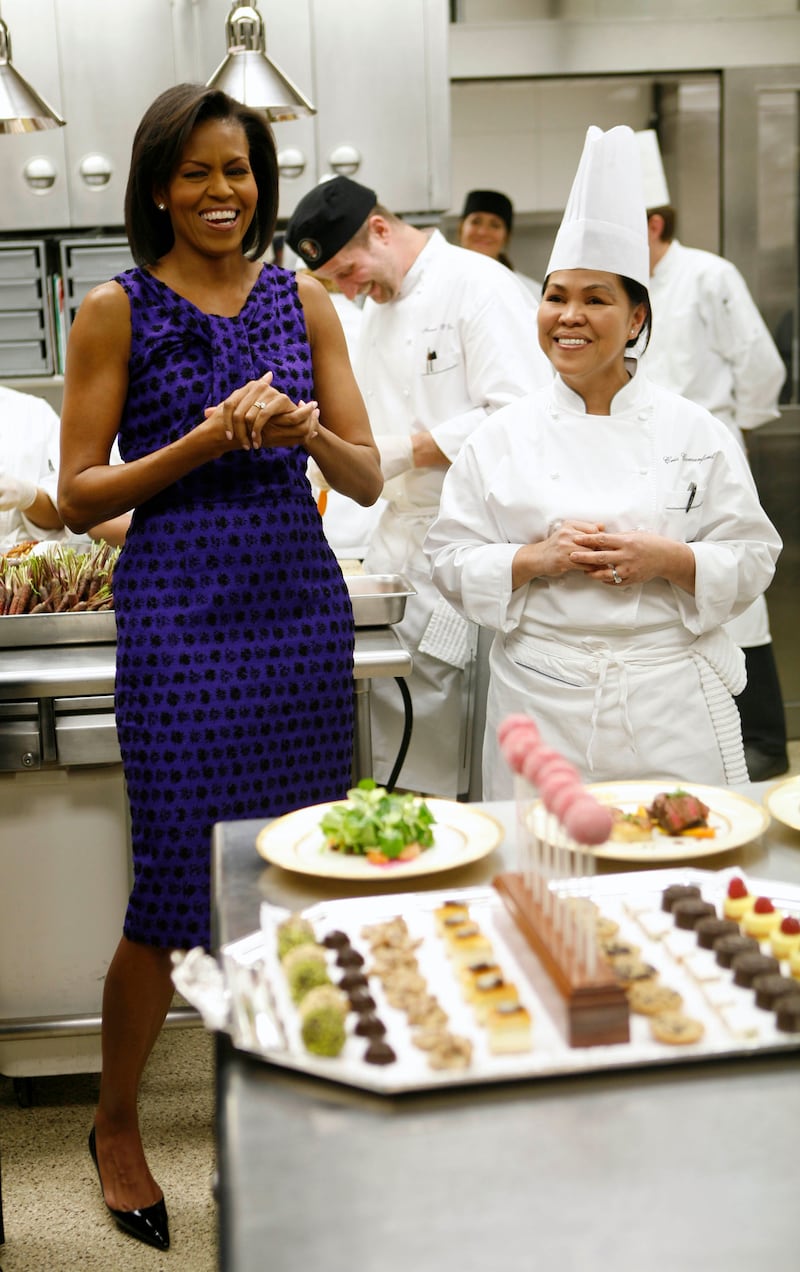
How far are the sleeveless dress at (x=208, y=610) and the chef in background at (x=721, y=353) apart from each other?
264 cm

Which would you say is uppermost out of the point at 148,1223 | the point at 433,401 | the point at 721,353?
the point at 721,353

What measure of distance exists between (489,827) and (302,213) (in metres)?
1.94

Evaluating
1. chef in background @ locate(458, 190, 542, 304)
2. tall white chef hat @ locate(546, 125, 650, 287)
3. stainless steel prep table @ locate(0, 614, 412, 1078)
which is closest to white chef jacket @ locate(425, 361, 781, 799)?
tall white chef hat @ locate(546, 125, 650, 287)

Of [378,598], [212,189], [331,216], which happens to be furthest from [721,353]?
[212,189]

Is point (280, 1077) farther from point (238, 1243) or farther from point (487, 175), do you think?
point (487, 175)

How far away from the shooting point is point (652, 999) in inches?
A: 38.8

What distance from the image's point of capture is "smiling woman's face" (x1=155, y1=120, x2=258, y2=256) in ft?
5.83

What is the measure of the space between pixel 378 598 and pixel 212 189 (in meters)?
0.78

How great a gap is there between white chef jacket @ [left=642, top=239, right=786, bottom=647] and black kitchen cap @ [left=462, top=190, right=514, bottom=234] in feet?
2.52

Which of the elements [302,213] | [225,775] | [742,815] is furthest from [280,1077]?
[302,213]

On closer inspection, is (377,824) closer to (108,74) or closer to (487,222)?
(108,74)

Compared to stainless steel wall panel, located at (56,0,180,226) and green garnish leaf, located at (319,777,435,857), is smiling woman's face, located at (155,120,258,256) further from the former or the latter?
stainless steel wall panel, located at (56,0,180,226)

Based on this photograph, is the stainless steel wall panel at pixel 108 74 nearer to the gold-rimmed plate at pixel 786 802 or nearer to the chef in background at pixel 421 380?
the chef in background at pixel 421 380

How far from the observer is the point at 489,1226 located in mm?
770
